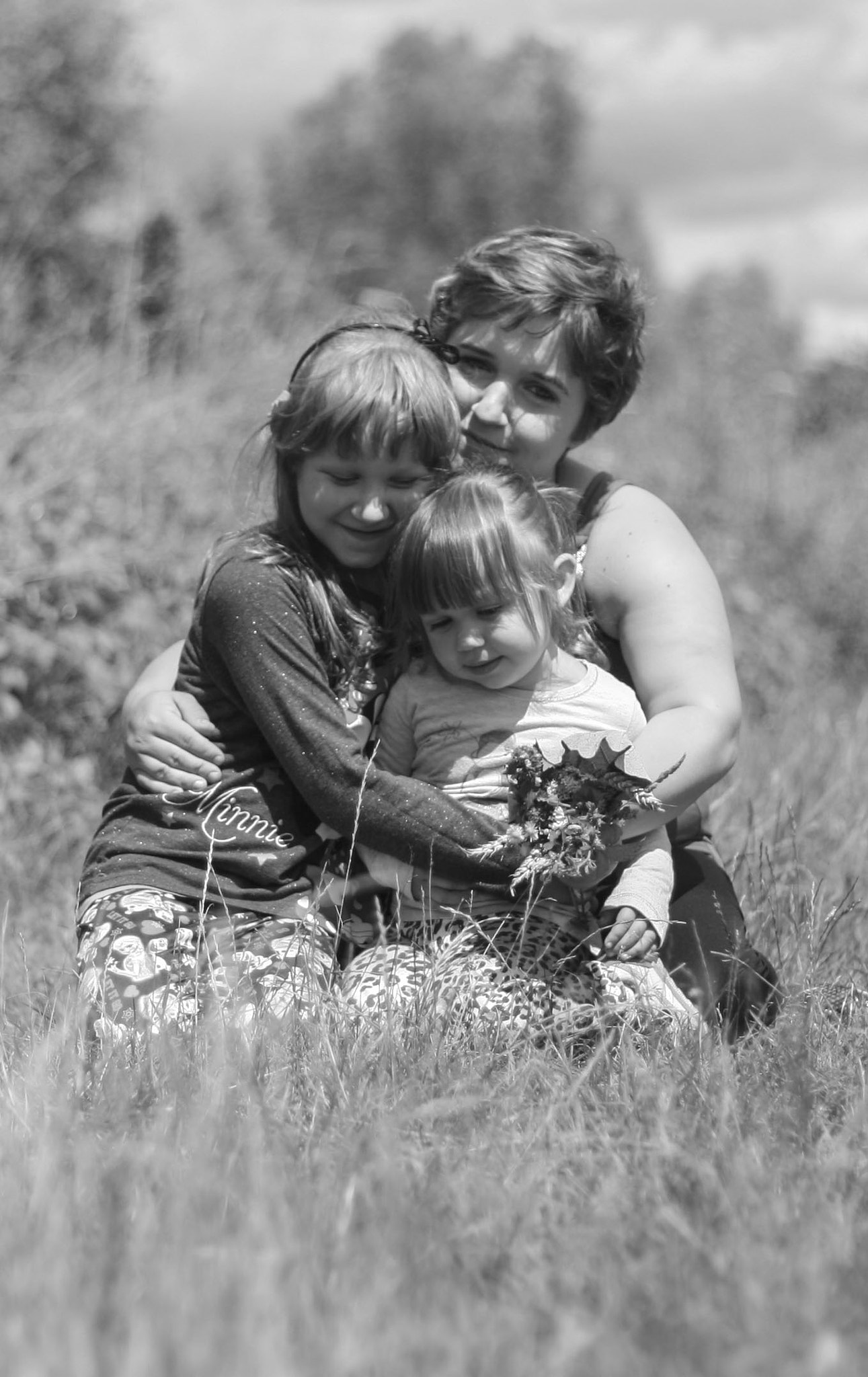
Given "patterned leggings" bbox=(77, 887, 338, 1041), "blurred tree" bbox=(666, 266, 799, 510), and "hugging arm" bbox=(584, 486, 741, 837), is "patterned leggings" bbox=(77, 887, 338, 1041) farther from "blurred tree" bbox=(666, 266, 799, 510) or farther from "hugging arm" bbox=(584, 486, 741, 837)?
"blurred tree" bbox=(666, 266, 799, 510)

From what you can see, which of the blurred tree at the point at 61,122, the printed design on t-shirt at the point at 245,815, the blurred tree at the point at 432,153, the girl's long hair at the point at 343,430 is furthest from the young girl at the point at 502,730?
the blurred tree at the point at 432,153

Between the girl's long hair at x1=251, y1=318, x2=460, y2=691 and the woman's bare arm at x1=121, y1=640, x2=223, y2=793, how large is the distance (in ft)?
1.11

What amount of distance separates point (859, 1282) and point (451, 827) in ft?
4.76

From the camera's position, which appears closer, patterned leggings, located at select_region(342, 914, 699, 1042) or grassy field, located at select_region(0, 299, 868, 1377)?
grassy field, located at select_region(0, 299, 868, 1377)

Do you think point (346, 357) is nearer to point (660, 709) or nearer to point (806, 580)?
point (660, 709)

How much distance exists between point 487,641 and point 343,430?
1.94ft

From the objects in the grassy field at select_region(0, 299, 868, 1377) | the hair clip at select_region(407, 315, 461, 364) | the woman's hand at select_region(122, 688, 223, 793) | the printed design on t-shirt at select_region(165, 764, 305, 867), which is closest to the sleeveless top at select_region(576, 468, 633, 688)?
the hair clip at select_region(407, 315, 461, 364)

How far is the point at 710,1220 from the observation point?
1.95 m

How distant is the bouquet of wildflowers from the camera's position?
280cm

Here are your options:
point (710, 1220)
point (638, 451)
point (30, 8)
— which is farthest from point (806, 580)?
point (30, 8)

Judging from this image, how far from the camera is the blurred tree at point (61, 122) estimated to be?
12.6 metres

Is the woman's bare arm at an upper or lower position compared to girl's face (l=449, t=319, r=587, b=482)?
lower

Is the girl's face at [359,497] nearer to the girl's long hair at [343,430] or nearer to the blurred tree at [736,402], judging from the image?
the girl's long hair at [343,430]

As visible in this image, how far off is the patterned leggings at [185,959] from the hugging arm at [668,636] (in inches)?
31.2
